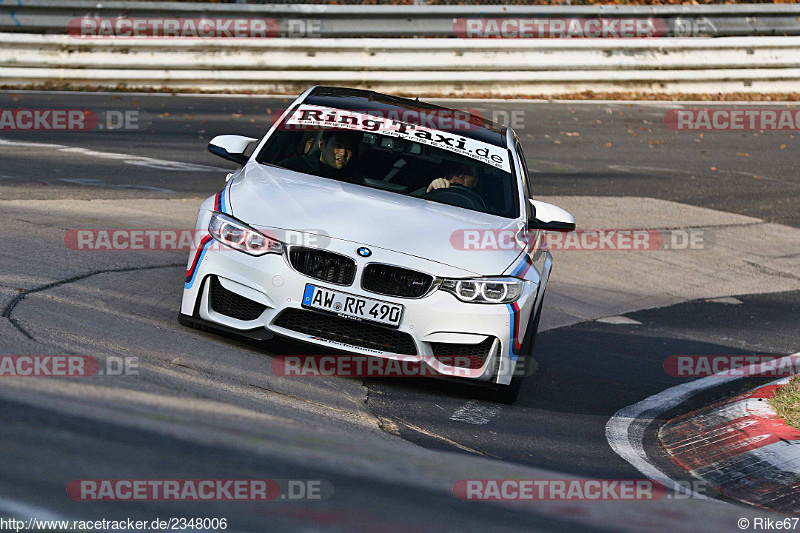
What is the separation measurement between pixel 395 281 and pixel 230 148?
1.91 m

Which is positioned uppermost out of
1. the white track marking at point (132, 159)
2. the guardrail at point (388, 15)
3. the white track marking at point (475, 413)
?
the guardrail at point (388, 15)

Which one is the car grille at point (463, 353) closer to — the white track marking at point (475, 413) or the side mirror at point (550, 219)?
the white track marking at point (475, 413)

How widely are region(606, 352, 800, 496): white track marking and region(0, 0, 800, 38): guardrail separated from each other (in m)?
12.0

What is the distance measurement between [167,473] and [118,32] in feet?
48.4

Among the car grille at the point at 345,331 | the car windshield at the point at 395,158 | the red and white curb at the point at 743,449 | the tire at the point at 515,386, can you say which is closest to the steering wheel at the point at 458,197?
the car windshield at the point at 395,158

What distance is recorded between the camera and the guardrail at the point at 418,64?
17.7 m

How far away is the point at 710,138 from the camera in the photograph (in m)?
19.6

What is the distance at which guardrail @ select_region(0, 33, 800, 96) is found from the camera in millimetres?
17656

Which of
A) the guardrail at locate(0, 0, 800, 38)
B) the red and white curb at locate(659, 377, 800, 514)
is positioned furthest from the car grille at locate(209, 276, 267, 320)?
the guardrail at locate(0, 0, 800, 38)

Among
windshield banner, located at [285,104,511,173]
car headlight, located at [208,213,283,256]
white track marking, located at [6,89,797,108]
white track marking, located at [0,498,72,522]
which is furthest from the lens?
white track marking, located at [6,89,797,108]

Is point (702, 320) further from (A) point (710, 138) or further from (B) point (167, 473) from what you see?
(A) point (710, 138)

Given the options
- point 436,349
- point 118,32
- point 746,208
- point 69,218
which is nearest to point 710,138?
point 746,208

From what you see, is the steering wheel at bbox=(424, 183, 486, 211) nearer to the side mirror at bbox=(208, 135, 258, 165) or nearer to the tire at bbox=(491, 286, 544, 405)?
the tire at bbox=(491, 286, 544, 405)

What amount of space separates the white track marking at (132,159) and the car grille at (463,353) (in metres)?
7.44
